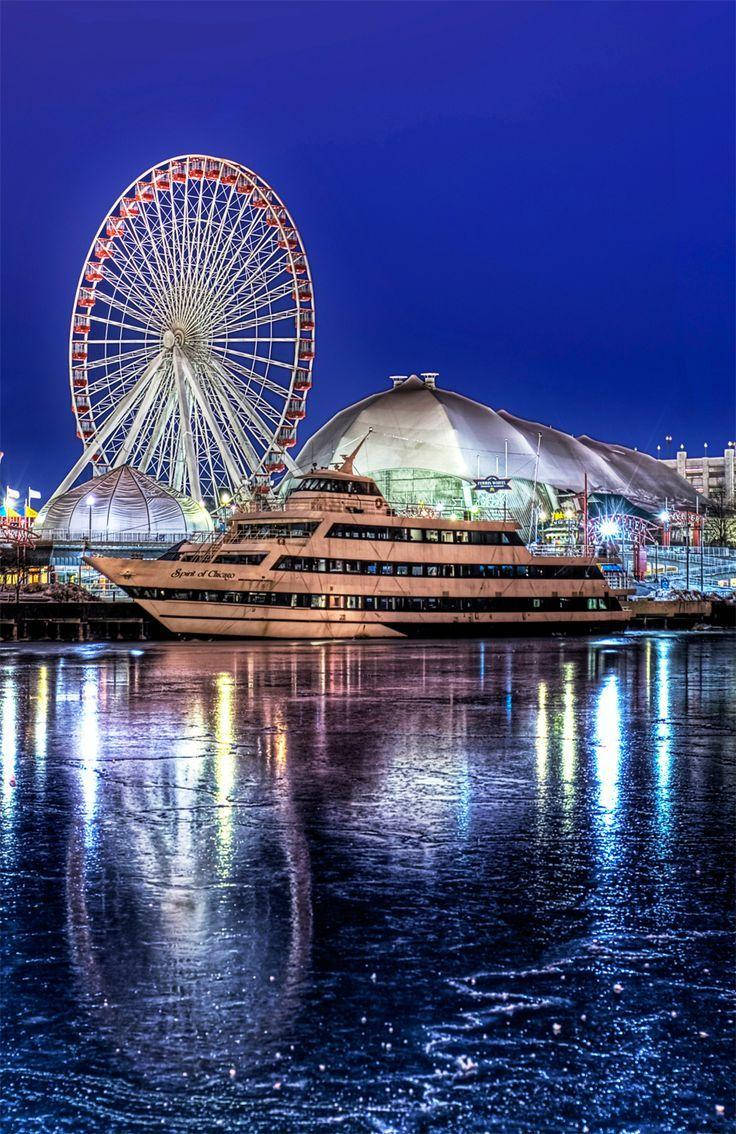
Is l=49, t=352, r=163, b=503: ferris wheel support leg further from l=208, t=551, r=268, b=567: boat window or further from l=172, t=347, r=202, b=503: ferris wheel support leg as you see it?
l=208, t=551, r=268, b=567: boat window

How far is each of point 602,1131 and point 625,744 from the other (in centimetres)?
1464

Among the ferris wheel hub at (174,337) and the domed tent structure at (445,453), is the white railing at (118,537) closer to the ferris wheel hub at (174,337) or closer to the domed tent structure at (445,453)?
the ferris wheel hub at (174,337)

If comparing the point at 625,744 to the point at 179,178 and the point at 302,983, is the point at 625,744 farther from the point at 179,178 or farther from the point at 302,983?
the point at 179,178

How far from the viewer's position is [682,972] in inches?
352

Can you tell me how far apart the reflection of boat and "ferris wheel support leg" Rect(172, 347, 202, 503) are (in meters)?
→ 17.6

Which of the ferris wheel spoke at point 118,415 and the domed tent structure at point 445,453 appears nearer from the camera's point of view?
the ferris wheel spoke at point 118,415

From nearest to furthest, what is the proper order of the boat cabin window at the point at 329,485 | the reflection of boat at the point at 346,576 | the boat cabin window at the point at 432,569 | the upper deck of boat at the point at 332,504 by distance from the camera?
the reflection of boat at the point at 346,576 < the boat cabin window at the point at 432,569 < the upper deck of boat at the point at 332,504 < the boat cabin window at the point at 329,485

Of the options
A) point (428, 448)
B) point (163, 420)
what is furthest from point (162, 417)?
point (428, 448)

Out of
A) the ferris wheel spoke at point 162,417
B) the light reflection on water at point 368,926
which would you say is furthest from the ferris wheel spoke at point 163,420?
the light reflection on water at point 368,926

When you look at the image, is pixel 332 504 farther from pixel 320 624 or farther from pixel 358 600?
pixel 320 624

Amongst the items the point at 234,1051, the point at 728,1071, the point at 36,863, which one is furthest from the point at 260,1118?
the point at 36,863

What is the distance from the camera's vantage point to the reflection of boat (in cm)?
5706

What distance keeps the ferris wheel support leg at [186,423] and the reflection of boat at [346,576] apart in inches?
691

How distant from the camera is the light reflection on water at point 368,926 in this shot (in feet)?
23.7
